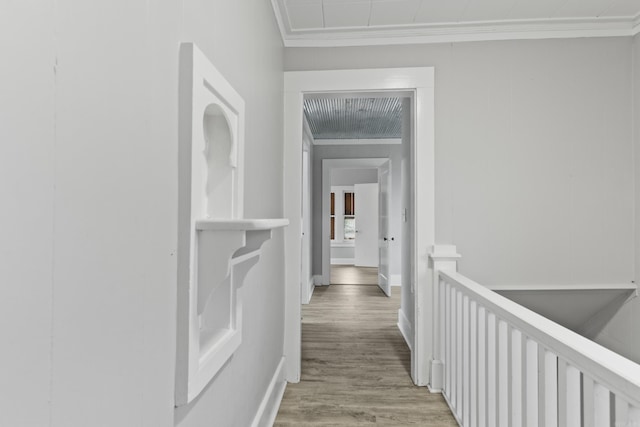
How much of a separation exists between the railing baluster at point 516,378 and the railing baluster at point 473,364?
0.36 meters

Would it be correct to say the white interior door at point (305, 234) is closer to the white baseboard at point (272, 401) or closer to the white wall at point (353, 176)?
the white baseboard at point (272, 401)

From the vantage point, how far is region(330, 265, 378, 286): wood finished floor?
6.10 meters

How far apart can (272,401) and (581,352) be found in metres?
1.51

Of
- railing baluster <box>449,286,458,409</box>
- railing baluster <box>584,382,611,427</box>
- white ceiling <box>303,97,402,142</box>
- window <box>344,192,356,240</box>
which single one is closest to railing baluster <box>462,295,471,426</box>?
railing baluster <box>449,286,458,409</box>

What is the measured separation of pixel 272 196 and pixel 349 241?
22.7 ft

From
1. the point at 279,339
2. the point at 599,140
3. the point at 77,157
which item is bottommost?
the point at 279,339

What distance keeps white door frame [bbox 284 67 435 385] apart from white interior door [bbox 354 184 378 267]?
18.4ft

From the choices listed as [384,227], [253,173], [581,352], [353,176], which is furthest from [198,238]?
[353,176]

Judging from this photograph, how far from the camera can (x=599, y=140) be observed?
226cm

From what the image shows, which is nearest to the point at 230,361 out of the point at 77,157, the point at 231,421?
the point at 231,421

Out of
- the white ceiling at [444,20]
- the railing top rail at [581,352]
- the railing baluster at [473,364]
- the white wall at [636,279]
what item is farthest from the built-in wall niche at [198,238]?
the white wall at [636,279]

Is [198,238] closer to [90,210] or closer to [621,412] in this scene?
[90,210]

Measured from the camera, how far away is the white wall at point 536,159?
7.40 ft

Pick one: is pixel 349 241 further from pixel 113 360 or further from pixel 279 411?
pixel 113 360
